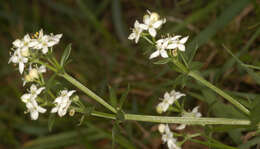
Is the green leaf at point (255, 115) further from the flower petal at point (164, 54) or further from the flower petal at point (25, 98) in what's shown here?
the flower petal at point (25, 98)

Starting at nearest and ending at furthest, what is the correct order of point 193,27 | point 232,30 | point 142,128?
1. point 142,128
2. point 232,30
3. point 193,27

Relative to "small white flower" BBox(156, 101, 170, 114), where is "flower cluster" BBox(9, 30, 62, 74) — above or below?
above

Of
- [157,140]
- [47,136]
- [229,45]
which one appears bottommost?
[157,140]

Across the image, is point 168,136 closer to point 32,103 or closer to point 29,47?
point 32,103

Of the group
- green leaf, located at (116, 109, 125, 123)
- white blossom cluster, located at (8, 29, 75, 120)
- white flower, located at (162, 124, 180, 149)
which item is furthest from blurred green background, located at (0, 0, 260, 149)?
green leaf, located at (116, 109, 125, 123)

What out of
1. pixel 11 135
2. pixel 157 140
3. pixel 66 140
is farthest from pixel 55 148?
pixel 157 140

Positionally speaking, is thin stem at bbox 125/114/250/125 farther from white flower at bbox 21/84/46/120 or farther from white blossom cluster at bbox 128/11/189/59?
white flower at bbox 21/84/46/120

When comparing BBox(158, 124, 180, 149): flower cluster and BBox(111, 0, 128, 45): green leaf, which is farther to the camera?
BBox(111, 0, 128, 45): green leaf

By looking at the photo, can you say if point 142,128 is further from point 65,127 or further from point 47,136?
point 47,136

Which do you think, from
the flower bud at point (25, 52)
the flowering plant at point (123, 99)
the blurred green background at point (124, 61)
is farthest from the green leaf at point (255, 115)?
the flower bud at point (25, 52)
